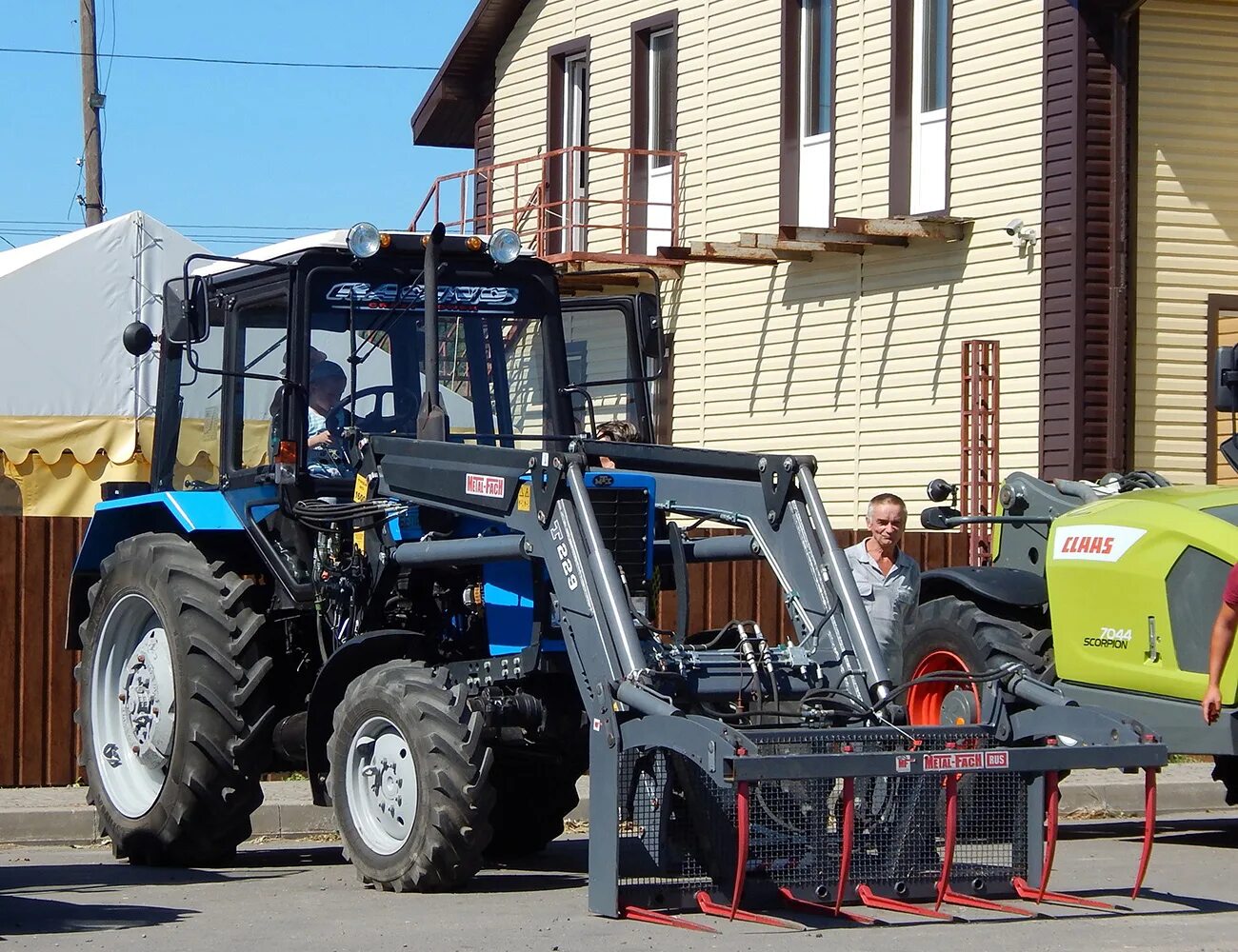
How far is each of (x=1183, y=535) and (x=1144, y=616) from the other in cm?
49

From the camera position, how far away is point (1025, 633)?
11828 millimetres

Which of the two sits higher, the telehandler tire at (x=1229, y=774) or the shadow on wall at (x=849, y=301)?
the shadow on wall at (x=849, y=301)

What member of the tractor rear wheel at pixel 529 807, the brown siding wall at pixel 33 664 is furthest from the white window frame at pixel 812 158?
the tractor rear wheel at pixel 529 807

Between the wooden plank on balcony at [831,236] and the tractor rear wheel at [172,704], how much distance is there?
1072 centimetres

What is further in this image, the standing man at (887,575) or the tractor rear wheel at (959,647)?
the tractor rear wheel at (959,647)

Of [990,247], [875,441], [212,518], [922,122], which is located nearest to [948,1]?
[922,122]

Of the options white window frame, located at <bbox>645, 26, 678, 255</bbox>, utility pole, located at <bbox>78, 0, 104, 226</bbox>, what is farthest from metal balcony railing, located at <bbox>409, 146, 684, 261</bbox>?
utility pole, located at <bbox>78, 0, 104, 226</bbox>

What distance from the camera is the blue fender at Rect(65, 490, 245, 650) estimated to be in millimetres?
10312

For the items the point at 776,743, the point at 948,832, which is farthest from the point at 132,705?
the point at 948,832

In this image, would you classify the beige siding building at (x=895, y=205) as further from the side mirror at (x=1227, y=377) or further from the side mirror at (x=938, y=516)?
the side mirror at (x=1227, y=377)

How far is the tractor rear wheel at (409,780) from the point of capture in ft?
27.5

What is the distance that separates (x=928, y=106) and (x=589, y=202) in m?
4.50

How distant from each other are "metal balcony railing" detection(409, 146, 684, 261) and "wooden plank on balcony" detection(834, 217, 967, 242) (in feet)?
12.0

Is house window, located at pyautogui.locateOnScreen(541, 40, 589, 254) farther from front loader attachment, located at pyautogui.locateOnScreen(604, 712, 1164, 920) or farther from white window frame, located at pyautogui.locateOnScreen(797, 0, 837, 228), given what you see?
front loader attachment, located at pyautogui.locateOnScreen(604, 712, 1164, 920)
